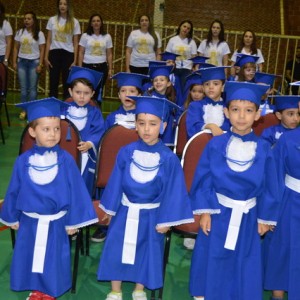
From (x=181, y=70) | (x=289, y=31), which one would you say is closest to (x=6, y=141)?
(x=181, y=70)

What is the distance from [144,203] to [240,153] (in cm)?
67

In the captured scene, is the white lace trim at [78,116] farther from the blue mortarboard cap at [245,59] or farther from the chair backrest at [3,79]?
the chair backrest at [3,79]

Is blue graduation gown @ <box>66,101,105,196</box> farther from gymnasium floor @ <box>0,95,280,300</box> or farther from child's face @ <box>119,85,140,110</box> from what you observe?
gymnasium floor @ <box>0,95,280,300</box>

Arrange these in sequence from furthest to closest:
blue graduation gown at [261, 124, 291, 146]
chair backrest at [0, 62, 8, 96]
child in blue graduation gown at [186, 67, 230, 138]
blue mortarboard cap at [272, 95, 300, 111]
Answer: chair backrest at [0, 62, 8, 96]
child in blue graduation gown at [186, 67, 230, 138]
blue graduation gown at [261, 124, 291, 146]
blue mortarboard cap at [272, 95, 300, 111]

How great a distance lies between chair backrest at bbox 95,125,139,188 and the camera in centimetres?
391

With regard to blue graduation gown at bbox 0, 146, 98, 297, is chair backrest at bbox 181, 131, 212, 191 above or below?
above

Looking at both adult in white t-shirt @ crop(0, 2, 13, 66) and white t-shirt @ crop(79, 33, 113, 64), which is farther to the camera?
adult in white t-shirt @ crop(0, 2, 13, 66)

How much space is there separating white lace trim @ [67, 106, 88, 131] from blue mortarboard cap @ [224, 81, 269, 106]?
1.68m

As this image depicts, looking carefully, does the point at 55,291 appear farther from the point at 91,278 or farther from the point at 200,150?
the point at 200,150

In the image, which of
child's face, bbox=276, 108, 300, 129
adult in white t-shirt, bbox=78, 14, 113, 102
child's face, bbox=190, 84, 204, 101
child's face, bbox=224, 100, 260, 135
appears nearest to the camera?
child's face, bbox=224, 100, 260, 135

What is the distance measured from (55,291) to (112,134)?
1325 mm

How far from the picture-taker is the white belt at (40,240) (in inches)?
122

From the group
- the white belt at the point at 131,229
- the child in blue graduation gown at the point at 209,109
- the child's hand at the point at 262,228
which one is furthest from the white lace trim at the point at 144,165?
the child in blue graduation gown at the point at 209,109

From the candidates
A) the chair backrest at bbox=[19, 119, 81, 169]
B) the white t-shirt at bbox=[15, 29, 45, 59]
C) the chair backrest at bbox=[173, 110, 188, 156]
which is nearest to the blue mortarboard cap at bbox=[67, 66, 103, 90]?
the chair backrest at bbox=[19, 119, 81, 169]
